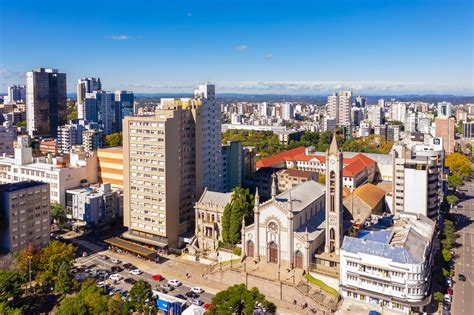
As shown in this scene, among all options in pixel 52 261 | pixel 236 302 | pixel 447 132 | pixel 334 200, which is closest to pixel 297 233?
pixel 334 200

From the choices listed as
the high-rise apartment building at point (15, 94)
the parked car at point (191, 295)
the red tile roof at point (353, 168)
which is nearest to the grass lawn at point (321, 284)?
the parked car at point (191, 295)

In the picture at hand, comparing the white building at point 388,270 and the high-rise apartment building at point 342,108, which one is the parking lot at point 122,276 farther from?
the high-rise apartment building at point 342,108

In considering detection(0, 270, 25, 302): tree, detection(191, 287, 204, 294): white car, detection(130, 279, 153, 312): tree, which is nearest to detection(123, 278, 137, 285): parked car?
detection(191, 287, 204, 294): white car

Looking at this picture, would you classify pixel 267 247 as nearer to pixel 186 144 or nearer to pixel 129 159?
pixel 186 144

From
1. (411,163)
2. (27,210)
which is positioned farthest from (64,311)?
(411,163)

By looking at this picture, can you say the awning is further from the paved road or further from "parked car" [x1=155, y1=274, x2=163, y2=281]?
the paved road

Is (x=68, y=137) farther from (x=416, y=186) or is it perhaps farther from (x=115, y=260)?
(x=416, y=186)
